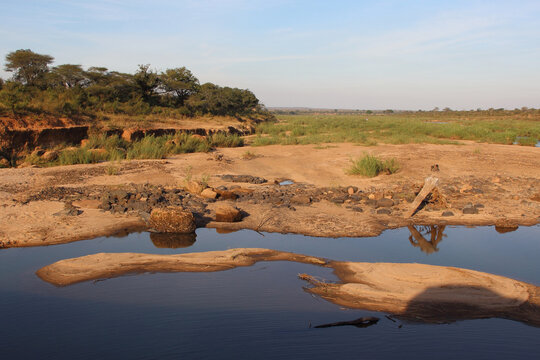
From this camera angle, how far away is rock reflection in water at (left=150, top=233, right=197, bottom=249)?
6906 mm

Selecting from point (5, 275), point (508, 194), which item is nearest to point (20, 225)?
point (5, 275)

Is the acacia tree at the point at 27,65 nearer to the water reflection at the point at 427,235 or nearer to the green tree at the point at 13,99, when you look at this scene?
the green tree at the point at 13,99

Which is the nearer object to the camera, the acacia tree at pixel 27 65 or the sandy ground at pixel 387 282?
the sandy ground at pixel 387 282

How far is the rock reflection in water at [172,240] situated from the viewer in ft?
22.7

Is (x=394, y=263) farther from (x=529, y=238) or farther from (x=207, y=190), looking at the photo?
(x=207, y=190)

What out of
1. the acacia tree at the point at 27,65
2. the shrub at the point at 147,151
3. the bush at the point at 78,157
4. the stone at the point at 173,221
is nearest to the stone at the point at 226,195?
the stone at the point at 173,221

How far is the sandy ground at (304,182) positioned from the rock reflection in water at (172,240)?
0.59 m

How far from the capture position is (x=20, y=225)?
7.36 metres

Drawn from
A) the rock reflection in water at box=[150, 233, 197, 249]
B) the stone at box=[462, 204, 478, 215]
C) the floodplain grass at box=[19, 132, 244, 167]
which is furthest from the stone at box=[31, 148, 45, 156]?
the stone at box=[462, 204, 478, 215]

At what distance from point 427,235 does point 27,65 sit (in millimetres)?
24386

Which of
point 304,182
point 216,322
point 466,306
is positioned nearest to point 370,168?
point 304,182

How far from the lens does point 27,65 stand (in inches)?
941

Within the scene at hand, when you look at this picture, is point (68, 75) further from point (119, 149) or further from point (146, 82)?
point (119, 149)

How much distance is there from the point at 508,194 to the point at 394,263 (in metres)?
6.00
